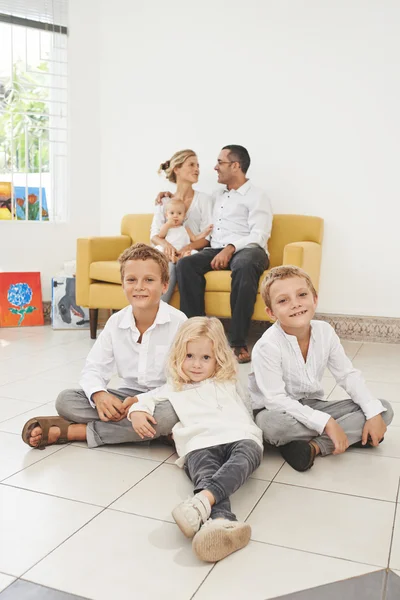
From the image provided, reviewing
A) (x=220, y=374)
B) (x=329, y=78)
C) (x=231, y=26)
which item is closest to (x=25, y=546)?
(x=220, y=374)

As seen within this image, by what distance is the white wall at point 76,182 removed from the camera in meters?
4.46

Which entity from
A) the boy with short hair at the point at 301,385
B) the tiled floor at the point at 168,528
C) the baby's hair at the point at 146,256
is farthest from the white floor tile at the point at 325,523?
the baby's hair at the point at 146,256

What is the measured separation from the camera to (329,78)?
397cm

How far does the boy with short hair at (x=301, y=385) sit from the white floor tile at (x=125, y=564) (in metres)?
0.59

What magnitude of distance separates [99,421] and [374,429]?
34.5 inches

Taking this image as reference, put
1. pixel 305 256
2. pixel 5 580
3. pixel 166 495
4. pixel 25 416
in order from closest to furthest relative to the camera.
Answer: pixel 5 580
pixel 166 495
pixel 25 416
pixel 305 256

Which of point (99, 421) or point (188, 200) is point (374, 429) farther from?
point (188, 200)

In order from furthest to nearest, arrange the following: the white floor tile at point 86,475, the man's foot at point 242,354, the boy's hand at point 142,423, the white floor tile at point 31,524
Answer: the man's foot at point 242,354 → the boy's hand at point 142,423 → the white floor tile at point 86,475 → the white floor tile at point 31,524

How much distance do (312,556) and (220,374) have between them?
2.19 ft

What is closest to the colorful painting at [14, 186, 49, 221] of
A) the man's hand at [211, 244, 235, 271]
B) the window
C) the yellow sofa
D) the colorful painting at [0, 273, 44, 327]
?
the window

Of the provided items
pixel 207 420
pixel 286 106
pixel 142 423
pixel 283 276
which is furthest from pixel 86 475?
pixel 286 106

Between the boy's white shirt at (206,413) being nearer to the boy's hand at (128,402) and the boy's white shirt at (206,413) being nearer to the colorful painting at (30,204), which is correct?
the boy's hand at (128,402)

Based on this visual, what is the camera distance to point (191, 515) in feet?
4.51

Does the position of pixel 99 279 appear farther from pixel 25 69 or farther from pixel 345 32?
pixel 345 32
